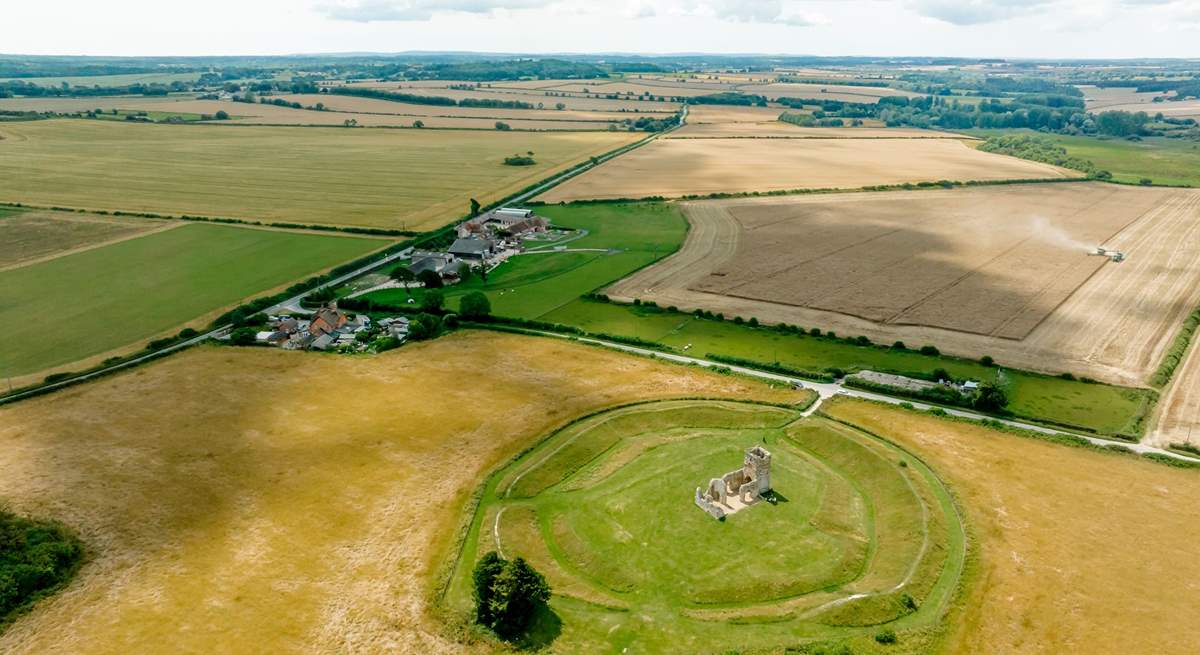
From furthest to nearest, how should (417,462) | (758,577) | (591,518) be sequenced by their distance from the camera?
(417,462), (591,518), (758,577)

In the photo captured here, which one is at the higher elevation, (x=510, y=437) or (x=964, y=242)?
(x=964, y=242)

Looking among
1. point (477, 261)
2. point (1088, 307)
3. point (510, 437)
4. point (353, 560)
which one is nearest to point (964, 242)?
point (1088, 307)

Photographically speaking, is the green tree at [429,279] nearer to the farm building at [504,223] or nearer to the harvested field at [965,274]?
the farm building at [504,223]

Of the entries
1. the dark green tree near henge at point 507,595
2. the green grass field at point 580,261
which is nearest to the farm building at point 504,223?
the green grass field at point 580,261

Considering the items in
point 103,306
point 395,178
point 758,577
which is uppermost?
point 395,178

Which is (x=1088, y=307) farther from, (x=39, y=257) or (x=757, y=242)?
(x=39, y=257)

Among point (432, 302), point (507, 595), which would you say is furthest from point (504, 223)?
point (507, 595)

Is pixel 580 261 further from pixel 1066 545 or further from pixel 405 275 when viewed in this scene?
pixel 1066 545

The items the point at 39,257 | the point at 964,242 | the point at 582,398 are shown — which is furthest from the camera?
the point at 964,242

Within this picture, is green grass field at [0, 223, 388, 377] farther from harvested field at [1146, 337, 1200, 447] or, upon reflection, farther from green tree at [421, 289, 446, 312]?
harvested field at [1146, 337, 1200, 447]
